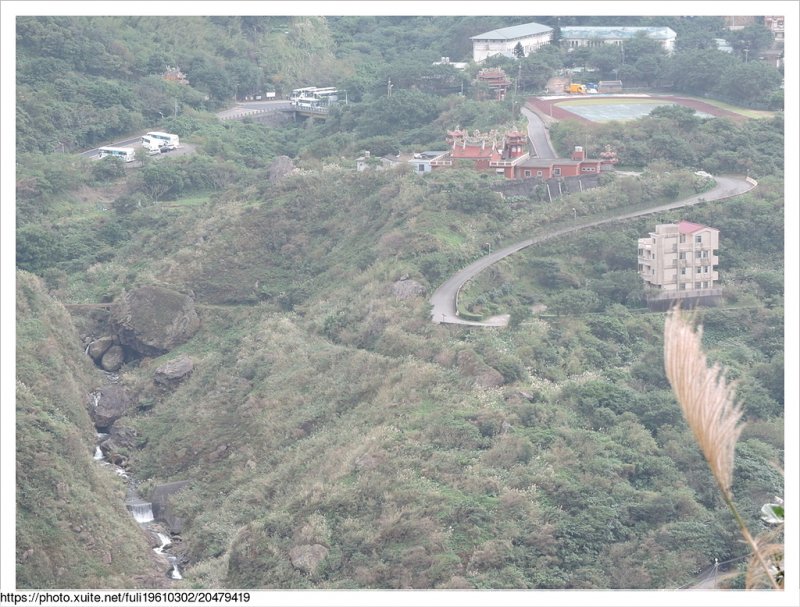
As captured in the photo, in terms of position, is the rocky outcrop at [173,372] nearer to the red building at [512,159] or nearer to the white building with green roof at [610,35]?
the red building at [512,159]

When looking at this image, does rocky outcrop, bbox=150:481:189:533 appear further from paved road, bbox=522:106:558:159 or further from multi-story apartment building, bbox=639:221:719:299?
paved road, bbox=522:106:558:159

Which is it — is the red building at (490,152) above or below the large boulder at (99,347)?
above

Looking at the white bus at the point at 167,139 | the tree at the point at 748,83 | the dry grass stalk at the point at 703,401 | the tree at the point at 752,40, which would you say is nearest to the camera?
the dry grass stalk at the point at 703,401

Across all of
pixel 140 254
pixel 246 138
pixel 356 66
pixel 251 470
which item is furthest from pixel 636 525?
pixel 356 66

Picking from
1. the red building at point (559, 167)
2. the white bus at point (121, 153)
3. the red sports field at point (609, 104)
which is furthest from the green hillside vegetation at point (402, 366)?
the white bus at point (121, 153)

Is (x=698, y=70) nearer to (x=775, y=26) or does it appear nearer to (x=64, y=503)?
(x=775, y=26)

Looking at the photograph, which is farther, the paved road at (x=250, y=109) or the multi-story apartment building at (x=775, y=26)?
the paved road at (x=250, y=109)

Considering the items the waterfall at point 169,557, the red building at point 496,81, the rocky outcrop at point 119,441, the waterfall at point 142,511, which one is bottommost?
the waterfall at point 169,557
